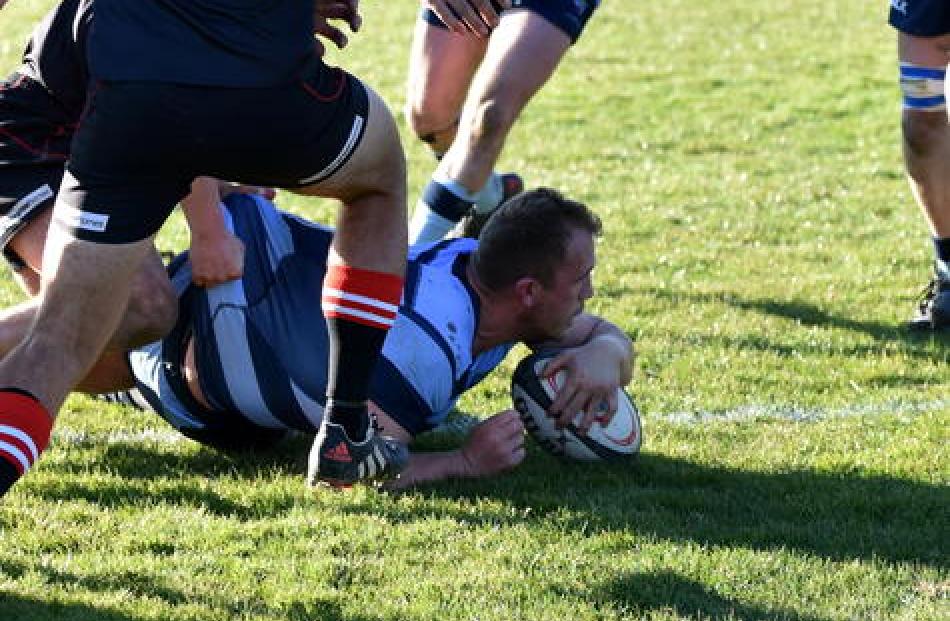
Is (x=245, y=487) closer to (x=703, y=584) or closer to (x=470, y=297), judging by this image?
(x=470, y=297)

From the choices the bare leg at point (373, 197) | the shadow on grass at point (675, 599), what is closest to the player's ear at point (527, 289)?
the bare leg at point (373, 197)

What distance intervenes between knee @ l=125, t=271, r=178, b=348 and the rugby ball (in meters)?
1.13

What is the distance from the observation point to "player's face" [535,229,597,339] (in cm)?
509

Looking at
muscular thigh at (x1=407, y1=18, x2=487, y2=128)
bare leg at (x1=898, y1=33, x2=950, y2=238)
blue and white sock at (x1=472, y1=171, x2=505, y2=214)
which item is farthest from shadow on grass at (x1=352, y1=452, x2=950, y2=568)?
blue and white sock at (x1=472, y1=171, x2=505, y2=214)

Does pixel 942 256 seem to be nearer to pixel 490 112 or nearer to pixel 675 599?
pixel 490 112

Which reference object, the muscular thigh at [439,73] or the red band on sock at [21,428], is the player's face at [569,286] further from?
the muscular thigh at [439,73]

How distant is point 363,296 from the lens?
4621 mm

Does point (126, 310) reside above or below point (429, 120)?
above

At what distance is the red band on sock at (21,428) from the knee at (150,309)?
104 cm

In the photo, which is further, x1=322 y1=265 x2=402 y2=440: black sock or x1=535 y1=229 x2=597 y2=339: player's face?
x1=535 y1=229 x2=597 y2=339: player's face

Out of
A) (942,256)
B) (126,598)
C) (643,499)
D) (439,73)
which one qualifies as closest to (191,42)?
(126,598)

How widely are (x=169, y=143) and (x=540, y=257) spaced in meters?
1.45

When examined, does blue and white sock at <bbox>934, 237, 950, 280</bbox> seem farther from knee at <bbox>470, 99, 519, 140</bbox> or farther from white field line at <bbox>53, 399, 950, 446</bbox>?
knee at <bbox>470, 99, 519, 140</bbox>

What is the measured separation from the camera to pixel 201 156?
4.07 m
